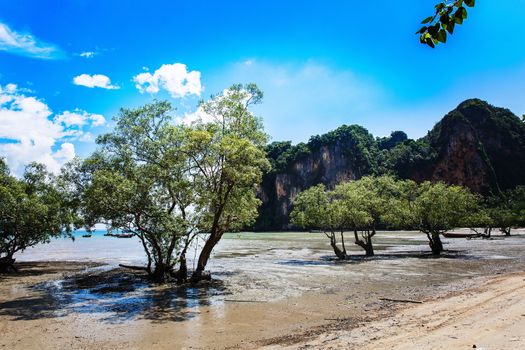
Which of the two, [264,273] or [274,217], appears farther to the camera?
[274,217]

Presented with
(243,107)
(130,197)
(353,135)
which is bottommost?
(130,197)

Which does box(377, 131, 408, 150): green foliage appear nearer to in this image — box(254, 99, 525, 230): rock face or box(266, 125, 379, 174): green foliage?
box(254, 99, 525, 230): rock face

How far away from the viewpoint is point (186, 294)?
60.1 feet

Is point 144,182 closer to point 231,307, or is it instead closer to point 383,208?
point 231,307

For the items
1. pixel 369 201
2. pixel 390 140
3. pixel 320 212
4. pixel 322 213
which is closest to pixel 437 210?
pixel 369 201

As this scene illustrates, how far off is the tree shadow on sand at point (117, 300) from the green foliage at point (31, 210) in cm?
562

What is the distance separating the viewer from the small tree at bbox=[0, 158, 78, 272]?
25.7 metres

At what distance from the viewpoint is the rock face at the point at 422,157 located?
112 m

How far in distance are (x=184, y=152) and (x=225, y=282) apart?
8298 millimetres

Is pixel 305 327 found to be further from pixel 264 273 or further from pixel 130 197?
pixel 264 273

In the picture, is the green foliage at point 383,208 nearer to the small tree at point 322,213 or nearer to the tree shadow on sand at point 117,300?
the small tree at point 322,213

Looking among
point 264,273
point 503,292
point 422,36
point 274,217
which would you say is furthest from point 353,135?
point 422,36

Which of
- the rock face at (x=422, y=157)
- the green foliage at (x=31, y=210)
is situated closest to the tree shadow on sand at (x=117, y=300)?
the green foliage at (x=31, y=210)

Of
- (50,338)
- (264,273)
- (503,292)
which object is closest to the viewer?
(50,338)
